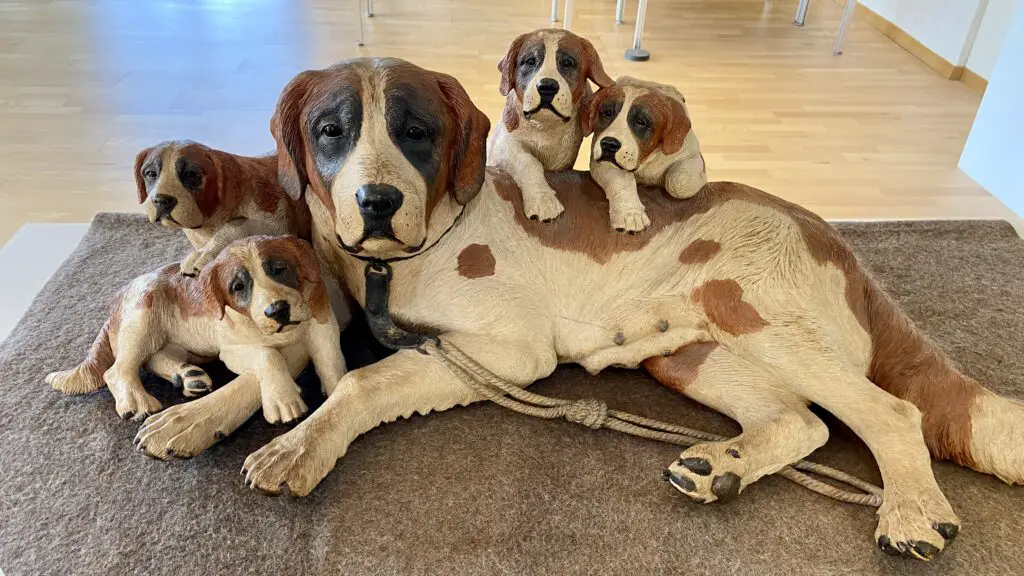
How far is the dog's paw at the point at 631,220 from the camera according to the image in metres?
1.34

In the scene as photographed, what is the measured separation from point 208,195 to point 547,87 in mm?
601

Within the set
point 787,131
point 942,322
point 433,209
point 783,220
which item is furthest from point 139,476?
point 787,131

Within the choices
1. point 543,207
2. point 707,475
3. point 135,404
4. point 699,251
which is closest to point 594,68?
point 543,207

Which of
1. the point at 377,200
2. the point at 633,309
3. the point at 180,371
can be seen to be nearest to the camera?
the point at 377,200

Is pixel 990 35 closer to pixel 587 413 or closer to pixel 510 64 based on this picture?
pixel 510 64

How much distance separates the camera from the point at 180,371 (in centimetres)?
131

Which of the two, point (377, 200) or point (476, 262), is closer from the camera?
point (377, 200)

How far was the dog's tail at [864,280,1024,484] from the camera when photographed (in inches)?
50.3

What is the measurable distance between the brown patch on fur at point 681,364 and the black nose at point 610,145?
40 cm

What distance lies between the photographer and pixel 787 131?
3.28m

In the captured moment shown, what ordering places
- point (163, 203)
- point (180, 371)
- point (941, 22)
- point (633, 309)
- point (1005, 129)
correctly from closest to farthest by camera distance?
point (163, 203), point (180, 371), point (633, 309), point (1005, 129), point (941, 22)

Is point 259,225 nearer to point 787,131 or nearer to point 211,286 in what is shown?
point 211,286

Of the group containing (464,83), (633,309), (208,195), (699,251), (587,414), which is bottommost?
(464,83)

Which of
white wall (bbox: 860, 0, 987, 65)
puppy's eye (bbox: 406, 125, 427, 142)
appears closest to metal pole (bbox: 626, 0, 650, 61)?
white wall (bbox: 860, 0, 987, 65)
